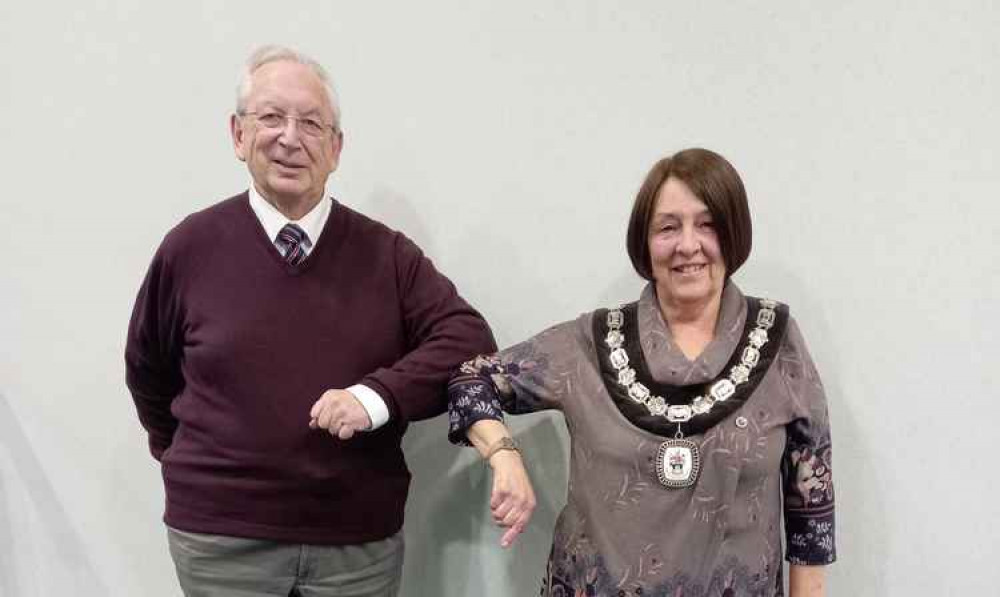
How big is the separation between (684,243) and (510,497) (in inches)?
16.2

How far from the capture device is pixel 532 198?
1528 millimetres

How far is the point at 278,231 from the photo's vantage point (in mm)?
1297

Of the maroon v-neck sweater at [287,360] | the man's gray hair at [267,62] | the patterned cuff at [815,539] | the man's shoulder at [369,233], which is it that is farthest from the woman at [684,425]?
the man's gray hair at [267,62]

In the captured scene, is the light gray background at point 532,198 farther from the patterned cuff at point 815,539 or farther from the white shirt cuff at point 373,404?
the white shirt cuff at point 373,404

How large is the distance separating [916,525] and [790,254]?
0.50 meters

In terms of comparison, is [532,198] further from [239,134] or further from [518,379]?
[239,134]

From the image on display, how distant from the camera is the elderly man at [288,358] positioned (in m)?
1.25

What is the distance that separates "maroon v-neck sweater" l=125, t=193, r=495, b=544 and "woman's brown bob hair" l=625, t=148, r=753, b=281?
0.32 m

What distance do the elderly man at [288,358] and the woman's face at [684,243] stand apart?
0.33 m

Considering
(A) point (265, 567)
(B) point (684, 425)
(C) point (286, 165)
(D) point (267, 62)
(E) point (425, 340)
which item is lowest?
(A) point (265, 567)

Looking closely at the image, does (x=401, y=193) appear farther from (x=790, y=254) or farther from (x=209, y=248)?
(x=790, y=254)

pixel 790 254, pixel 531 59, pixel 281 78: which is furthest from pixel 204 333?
pixel 790 254

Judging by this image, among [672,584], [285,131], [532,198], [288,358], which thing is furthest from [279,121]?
[672,584]

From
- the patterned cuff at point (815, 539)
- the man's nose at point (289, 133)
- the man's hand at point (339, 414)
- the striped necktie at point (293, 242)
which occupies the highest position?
the man's nose at point (289, 133)
